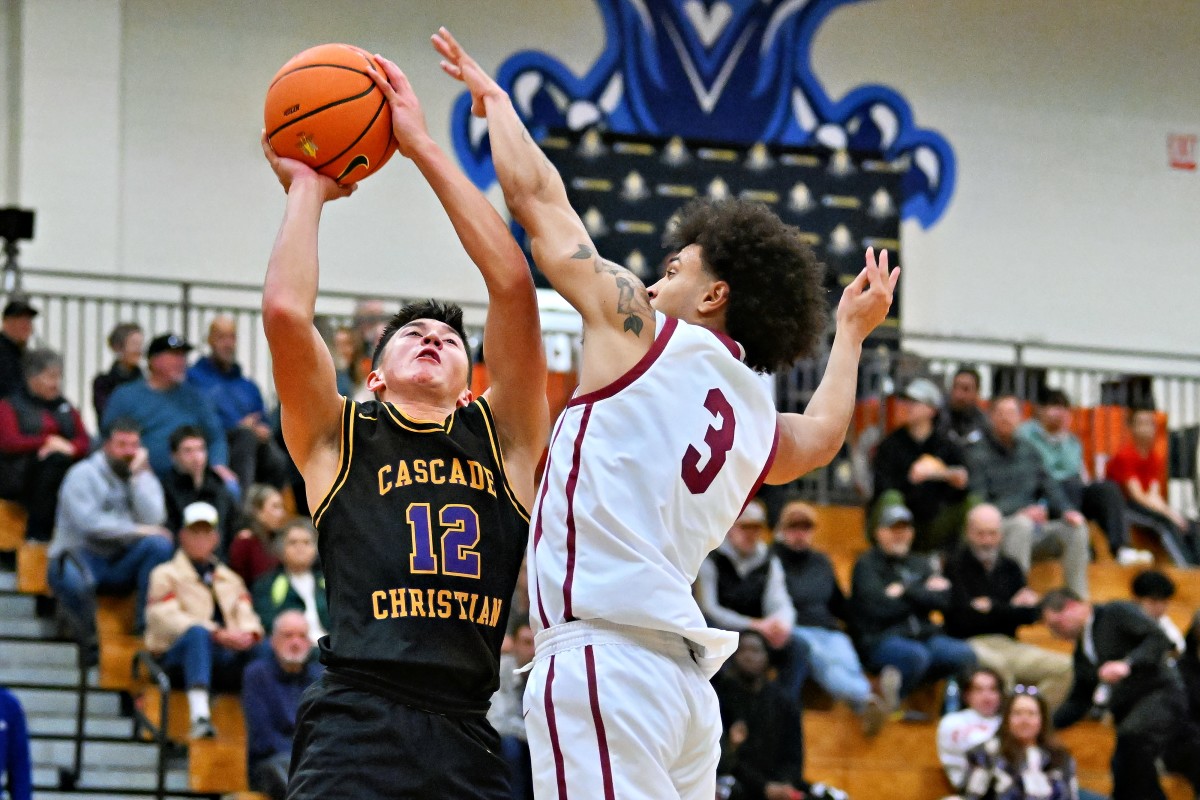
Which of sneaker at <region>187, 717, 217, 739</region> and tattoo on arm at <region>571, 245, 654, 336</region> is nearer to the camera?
tattoo on arm at <region>571, 245, 654, 336</region>

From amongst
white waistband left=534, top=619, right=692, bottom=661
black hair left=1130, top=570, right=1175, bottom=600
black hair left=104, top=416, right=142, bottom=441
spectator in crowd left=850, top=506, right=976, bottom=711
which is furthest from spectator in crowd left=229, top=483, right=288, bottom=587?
white waistband left=534, top=619, right=692, bottom=661

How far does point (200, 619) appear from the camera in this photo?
998 centimetres

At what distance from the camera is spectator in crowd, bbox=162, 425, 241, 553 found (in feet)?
35.5

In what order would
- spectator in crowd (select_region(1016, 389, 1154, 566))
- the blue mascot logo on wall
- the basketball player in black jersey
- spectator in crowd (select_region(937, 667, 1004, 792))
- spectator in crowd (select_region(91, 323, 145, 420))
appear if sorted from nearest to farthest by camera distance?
the basketball player in black jersey
spectator in crowd (select_region(937, 667, 1004, 792))
spectator in crowd (select_region(91, 323, 145, 420))
spectator in crowd (select_region(1016, 389, 1154, 566))
the blue mascot logo on wall

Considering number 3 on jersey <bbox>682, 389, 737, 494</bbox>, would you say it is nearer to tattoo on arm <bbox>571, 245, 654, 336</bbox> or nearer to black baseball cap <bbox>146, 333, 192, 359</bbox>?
tattoo on arm <bbox>571, 245, 654, 336</bbox>

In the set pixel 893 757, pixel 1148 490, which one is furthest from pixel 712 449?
pixel 1148 490

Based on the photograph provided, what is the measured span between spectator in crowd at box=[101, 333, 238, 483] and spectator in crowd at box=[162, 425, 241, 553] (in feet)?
0.56

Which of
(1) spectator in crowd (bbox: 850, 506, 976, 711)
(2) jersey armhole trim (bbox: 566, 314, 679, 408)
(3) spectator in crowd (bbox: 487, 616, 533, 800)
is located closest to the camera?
(2) jersey armhole trim (bbox: 566, 314, 679, 408)

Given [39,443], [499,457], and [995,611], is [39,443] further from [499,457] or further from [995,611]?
[499,457]

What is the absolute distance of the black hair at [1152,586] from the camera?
11695mm

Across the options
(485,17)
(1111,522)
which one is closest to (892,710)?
(1111,522)

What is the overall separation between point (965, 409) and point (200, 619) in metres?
5.83

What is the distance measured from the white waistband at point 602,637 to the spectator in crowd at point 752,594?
6370 mm

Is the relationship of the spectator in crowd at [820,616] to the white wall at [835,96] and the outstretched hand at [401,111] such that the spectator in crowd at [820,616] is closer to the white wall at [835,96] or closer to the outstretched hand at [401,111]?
the white wall at [835,96]
